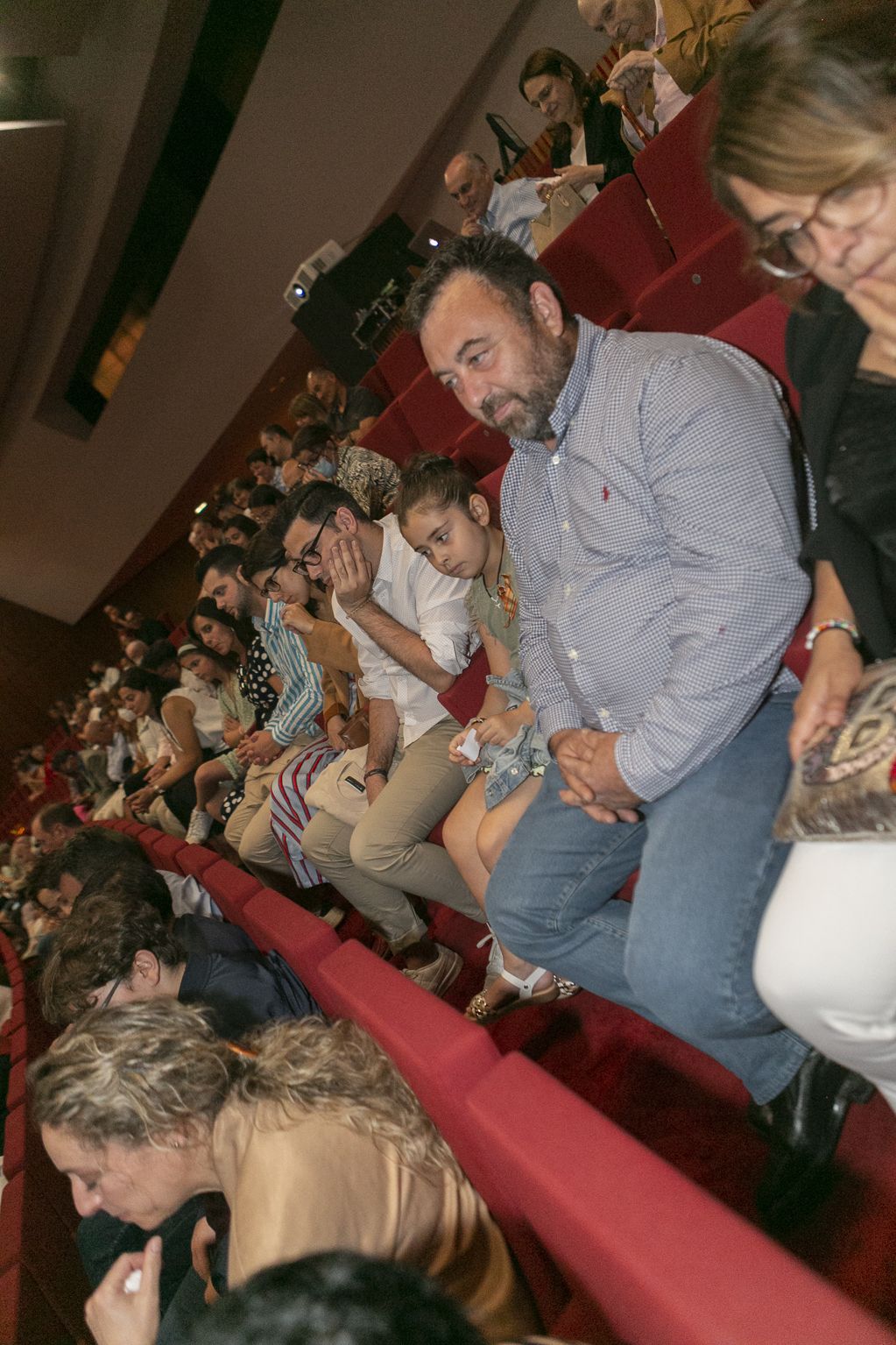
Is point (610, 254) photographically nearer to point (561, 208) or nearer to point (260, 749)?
point (561, 208)

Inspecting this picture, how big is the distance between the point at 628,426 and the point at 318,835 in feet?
4.47

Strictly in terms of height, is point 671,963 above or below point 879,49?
below

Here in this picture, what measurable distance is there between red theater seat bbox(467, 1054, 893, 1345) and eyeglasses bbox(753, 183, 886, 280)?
28.2 inches

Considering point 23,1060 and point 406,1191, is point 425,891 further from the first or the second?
point 23,1060

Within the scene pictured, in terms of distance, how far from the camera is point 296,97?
572 cm

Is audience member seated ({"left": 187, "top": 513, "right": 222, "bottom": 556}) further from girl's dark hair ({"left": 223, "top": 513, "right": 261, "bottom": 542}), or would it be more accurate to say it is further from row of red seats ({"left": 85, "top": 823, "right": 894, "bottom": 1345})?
row of red seats ({"left": 85, "top": 823, "right": 894, "bottom": 1345})

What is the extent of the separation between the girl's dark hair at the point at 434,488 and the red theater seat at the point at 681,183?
35.4 inches

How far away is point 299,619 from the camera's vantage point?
2309 mm

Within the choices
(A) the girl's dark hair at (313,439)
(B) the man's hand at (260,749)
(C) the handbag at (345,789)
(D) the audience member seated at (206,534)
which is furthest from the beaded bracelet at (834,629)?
(D) the audience member seated at (206,534)

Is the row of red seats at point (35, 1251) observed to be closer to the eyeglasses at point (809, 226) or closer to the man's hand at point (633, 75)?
the eyeglasses at point (809, 226)

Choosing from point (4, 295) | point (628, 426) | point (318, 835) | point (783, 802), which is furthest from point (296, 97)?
point (783, 802)

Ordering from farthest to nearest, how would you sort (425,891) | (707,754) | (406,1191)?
(425,891), (707,754), (406,1191)

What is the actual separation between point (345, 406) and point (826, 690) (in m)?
3.94

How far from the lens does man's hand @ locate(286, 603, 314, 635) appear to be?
2.29 m
